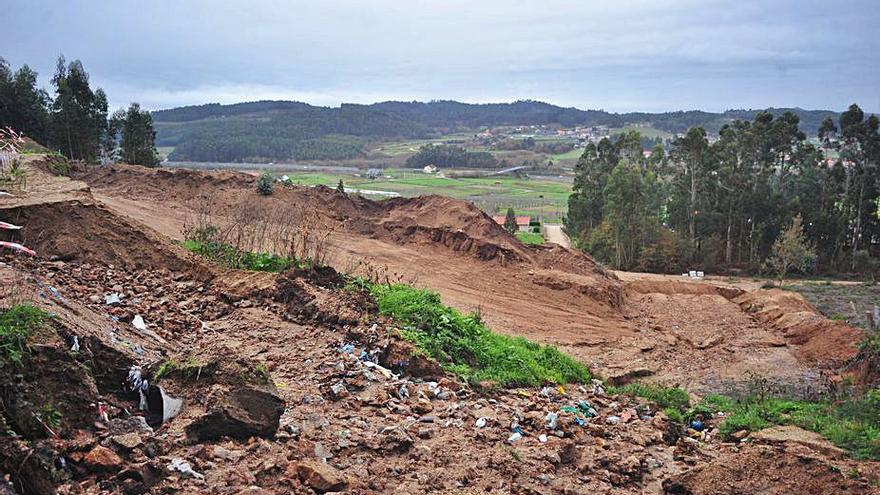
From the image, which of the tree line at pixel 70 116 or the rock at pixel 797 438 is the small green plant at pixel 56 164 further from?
the rock at pixel 797 438

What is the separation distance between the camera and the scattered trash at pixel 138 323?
7117 mm

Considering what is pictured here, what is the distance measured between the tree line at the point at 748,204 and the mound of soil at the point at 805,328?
1234 cm

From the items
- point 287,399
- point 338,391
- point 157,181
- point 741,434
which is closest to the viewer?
point 287,399

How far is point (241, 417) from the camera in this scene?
543 centimetres

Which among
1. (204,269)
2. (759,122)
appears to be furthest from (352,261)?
(759,122)

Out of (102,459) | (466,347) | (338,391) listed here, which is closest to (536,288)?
(466,347)

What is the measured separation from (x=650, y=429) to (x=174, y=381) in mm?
5895

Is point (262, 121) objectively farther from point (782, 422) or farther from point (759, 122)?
point (782, 422)

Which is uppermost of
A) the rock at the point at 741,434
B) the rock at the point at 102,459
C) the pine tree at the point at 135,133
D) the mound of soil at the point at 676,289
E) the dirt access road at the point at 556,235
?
the pine tree at the point at 135,133

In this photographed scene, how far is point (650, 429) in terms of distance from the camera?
8422 mm

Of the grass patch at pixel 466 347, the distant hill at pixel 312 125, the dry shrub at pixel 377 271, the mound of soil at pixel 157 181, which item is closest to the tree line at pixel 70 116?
the mound of soil at pixel 157 181

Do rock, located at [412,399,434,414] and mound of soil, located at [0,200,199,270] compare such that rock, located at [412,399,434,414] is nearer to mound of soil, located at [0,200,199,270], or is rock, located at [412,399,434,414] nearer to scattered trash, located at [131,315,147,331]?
scattered trash, located at [131,315,147,331]

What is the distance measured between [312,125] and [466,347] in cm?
10838

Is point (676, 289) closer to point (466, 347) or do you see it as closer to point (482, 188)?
point (466, 347)
